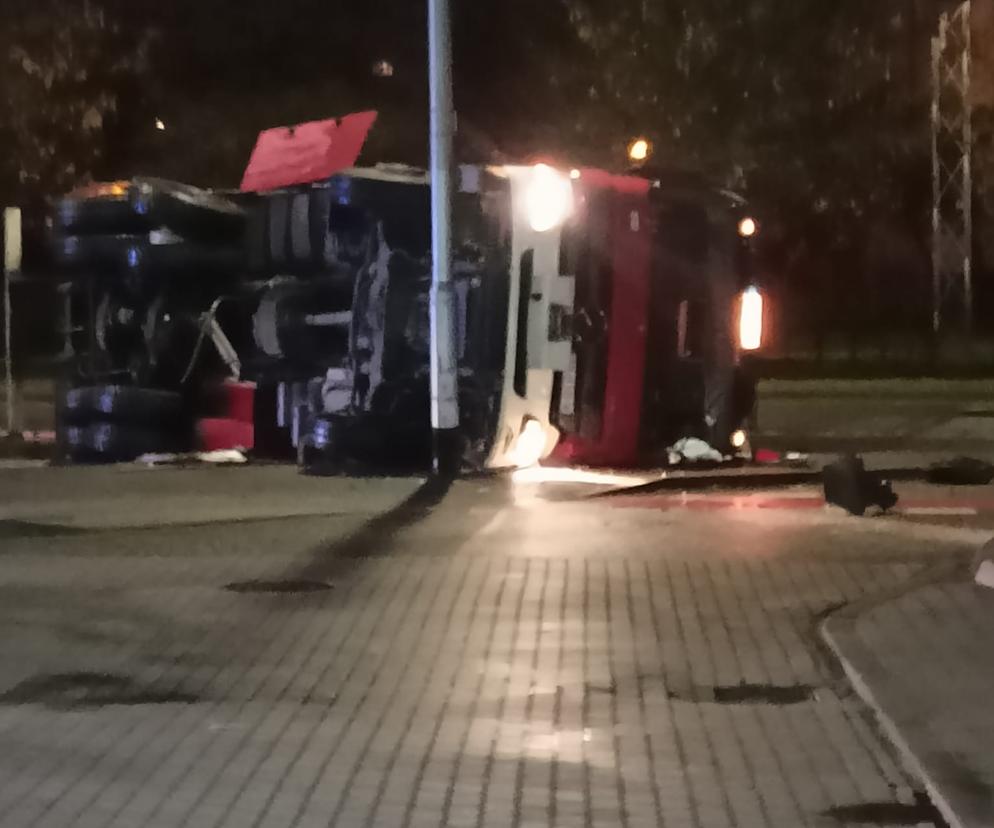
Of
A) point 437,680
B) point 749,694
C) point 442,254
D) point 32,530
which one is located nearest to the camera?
point 749,694

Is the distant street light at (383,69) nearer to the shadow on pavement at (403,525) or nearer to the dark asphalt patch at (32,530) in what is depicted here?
the shadow on pavement at (403,525)

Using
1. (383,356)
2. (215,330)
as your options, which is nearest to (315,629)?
(383,356)

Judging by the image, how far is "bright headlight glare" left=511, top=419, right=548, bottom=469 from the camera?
16.4 meters

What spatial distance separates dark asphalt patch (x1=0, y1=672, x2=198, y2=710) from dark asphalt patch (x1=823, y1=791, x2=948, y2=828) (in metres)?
2.99

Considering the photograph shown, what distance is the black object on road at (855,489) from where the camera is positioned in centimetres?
1404

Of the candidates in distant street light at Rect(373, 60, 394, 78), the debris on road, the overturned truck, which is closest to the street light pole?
the overturned truck

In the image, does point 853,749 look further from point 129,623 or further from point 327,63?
point 327,63

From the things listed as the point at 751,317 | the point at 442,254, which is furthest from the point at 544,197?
the point at 751,317

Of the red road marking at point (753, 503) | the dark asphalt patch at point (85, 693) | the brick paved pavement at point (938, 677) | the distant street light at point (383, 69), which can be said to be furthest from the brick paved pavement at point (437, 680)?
the distant street light at point (383, 69)

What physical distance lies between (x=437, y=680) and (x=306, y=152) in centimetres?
1019

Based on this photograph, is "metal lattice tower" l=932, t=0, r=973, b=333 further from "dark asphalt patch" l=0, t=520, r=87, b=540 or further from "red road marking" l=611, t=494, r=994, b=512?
"dark asphalt patch" l=0, t=520, r=87, b=540

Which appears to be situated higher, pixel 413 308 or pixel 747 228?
pixel 747 228

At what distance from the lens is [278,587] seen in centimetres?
1058

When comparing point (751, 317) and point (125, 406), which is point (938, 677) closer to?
point (751, 317)
